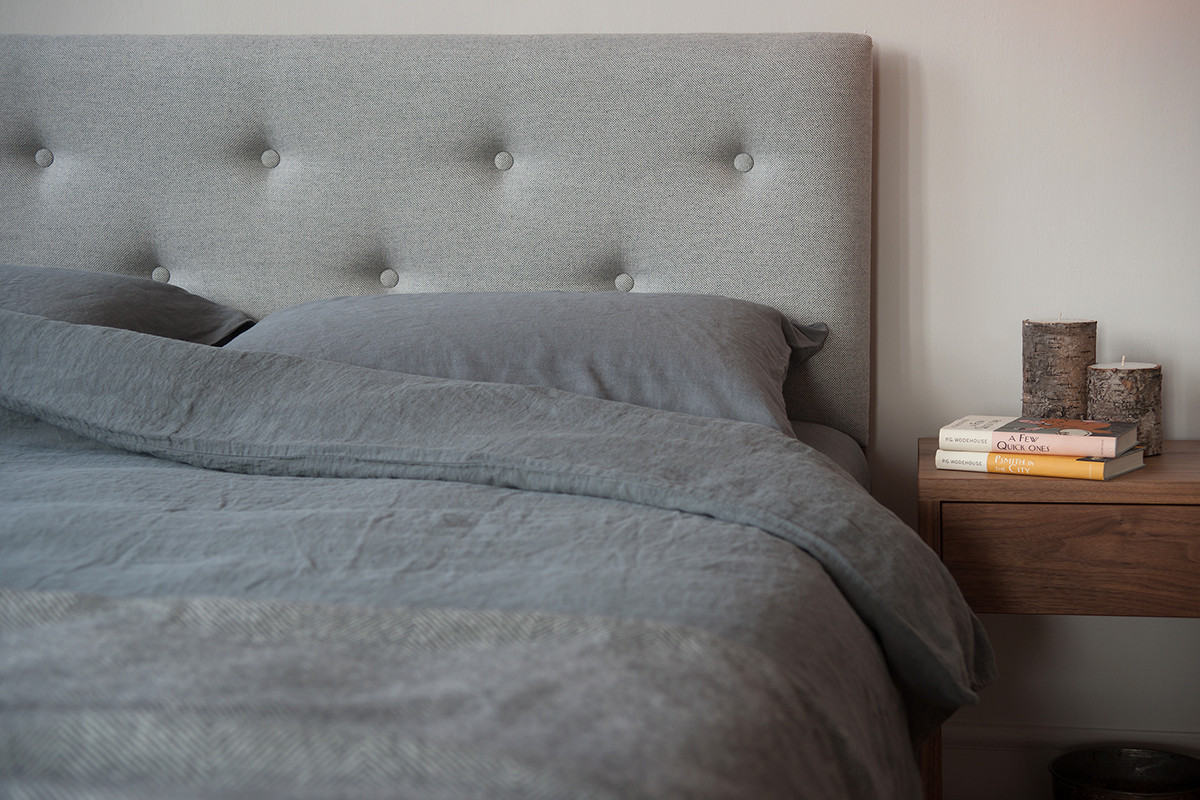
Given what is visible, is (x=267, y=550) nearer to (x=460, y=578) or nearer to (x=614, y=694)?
(x=460, y=578)

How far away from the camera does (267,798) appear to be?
364mm

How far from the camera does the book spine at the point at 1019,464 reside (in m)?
1.16

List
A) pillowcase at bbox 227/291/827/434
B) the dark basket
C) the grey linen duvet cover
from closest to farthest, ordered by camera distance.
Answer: the grey linen duvet cover
pillowcase at bbox 227/291/827/434
the dark basket

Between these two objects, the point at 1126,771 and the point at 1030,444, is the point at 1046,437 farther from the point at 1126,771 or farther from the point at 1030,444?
the point at 1126,771

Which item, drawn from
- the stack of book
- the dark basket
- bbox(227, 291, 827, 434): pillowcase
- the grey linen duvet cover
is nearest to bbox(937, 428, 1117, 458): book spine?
the stack of book

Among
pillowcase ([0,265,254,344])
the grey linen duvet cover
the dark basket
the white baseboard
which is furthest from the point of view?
the white baseboard

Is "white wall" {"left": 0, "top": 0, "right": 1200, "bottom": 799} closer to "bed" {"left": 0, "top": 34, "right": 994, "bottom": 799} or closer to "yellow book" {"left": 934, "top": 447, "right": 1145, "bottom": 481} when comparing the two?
"bed" {"left": 0, "top": 34, "right": 994, "bottom": 799}

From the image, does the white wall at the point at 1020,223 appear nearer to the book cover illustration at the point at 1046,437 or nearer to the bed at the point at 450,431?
the bed at the point at 450,431

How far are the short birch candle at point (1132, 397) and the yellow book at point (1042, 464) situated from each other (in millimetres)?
90

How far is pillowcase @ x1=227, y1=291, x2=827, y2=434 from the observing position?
113 cm

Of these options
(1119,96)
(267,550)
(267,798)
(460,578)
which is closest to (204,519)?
(267,550)

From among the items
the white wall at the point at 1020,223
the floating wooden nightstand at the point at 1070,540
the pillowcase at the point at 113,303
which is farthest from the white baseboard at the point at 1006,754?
the pillowcase at the point at 113,303

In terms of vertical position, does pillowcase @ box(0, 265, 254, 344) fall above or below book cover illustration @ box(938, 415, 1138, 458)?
above

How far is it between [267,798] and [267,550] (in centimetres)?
30
